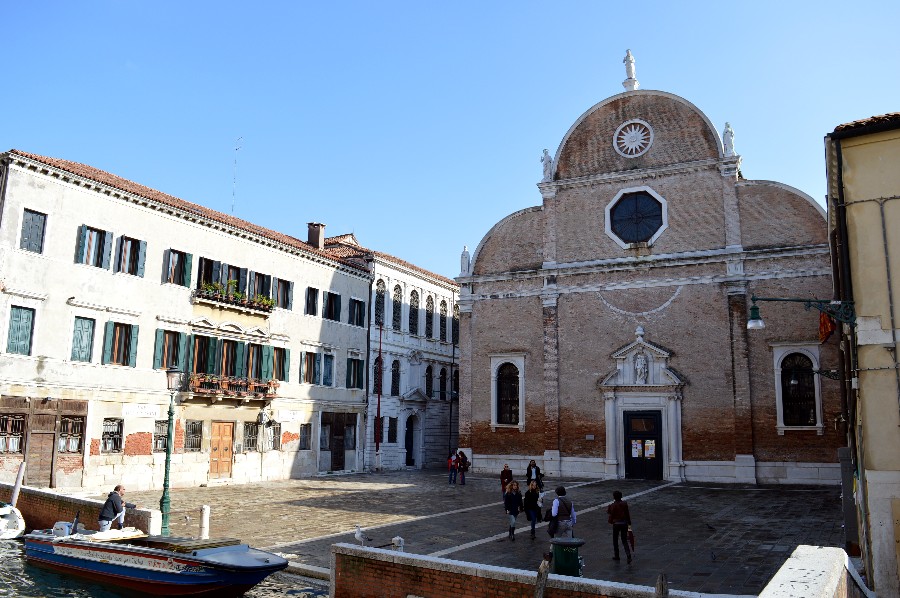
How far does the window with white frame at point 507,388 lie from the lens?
30797mm

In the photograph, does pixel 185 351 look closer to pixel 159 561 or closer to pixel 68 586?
pixel 68 586

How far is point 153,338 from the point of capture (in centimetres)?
2442

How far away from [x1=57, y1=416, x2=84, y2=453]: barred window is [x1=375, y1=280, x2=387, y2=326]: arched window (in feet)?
49.7

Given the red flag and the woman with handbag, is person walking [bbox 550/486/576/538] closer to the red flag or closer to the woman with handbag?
the woman with handbag

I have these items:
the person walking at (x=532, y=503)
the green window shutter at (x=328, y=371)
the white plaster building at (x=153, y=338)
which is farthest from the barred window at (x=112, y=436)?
the person walking at (x=532, y=503)

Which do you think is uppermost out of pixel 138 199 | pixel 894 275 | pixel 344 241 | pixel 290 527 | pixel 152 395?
pixel 344 241

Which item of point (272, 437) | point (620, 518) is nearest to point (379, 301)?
point (272, 437)

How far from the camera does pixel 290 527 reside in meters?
16.7

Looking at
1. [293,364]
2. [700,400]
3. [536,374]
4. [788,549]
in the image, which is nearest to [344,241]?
[293,364]

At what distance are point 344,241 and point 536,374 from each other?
1480 centimetres

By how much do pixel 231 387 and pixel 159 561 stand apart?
48.8ft

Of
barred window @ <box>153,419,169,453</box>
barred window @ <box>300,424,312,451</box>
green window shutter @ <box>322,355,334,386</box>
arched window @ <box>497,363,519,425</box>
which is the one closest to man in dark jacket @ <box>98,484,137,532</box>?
barred window @ <box>153,419,169,453</box>

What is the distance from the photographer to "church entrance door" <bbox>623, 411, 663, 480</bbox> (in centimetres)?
Answer: 2817

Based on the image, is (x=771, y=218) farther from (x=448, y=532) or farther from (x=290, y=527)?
(x=290, y=527)
